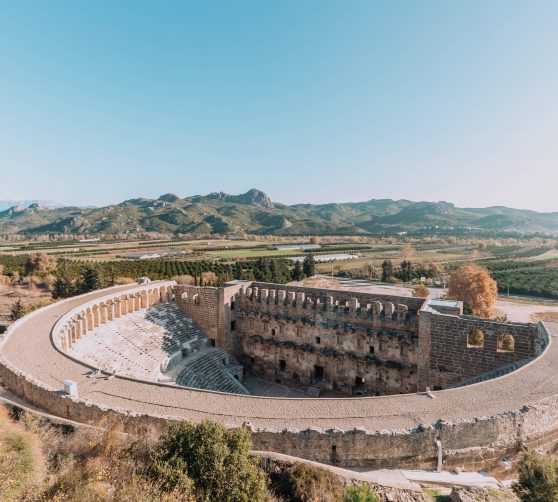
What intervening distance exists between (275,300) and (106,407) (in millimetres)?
15716

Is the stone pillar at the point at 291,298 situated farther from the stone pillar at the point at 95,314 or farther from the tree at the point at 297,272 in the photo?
the tree at the point at 297,272

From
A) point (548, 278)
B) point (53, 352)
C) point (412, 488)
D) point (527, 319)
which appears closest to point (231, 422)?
point (412, 488)

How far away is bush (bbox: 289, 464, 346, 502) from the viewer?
878 centimetres

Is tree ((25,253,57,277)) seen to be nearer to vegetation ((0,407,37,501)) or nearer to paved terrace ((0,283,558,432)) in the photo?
paved terrace ((0,283,558,432))

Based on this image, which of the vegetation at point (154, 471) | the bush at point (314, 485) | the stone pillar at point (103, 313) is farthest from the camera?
the stone pillar at point (103, 313)

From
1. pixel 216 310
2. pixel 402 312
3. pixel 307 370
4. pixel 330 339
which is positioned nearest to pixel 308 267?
pixel 216 310

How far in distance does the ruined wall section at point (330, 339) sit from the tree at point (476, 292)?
55.4 ft

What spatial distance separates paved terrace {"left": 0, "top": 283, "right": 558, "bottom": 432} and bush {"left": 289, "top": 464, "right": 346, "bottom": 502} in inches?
72.6

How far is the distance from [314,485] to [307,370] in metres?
16.2

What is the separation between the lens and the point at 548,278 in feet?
202

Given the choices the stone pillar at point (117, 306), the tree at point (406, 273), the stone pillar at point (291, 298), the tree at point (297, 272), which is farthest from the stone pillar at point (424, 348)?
the tree at point (406, 273)

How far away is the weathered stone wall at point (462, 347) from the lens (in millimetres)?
18578

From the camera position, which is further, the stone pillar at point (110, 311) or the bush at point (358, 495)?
the stone pillar at point (110, 311)

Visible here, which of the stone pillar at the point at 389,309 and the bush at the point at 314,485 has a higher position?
the stone pillar at the point at 389,309
